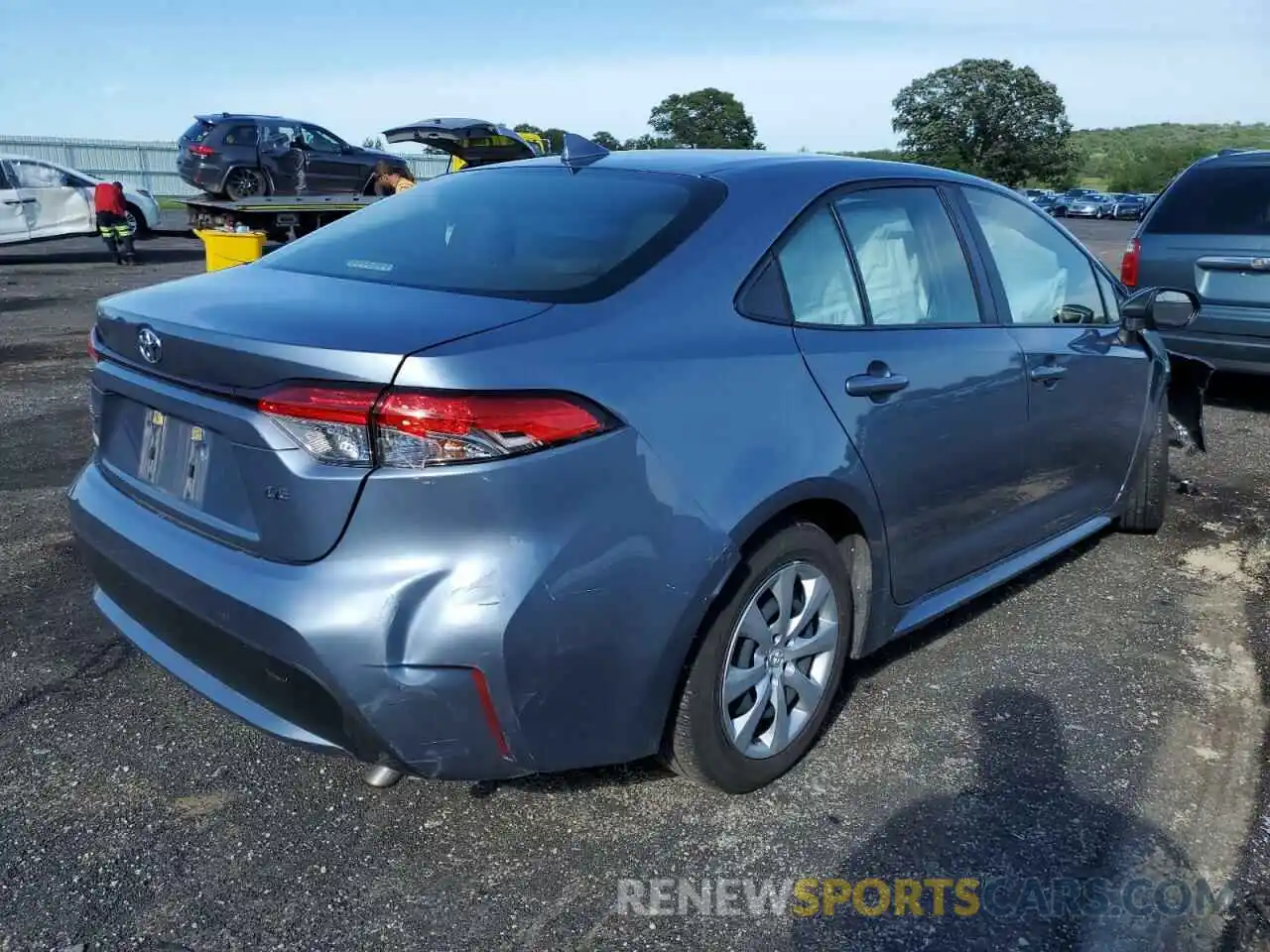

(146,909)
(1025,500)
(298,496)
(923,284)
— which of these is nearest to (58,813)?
(146,909)

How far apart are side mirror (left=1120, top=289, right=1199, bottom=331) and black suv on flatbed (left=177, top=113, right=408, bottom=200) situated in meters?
15.5

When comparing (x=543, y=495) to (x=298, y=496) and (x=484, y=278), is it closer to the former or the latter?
(x=298, y=496)

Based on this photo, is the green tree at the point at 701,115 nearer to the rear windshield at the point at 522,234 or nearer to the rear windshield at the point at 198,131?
the rear windshield at the point at 198,131

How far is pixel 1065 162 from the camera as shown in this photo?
84.8m

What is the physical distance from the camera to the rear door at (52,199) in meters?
17.1

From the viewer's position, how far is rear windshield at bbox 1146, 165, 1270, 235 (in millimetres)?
7020

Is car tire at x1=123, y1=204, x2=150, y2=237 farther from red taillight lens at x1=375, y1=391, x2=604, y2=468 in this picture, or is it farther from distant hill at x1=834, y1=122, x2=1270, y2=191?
distant hill at x1=834, y1=122, x2=1270, y2=191

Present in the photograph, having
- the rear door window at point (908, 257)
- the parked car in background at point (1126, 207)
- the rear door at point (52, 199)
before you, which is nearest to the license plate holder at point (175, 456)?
the rear door window at point (908, 257)

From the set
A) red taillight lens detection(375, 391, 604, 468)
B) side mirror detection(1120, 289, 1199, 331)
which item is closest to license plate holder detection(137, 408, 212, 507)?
red taillight lens detection(375, 391, 604, 468)

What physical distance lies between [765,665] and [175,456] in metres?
1.54

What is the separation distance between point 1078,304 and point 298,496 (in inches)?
126

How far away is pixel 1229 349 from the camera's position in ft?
23.2

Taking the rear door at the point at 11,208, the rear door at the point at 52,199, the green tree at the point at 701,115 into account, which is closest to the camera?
the rear door at the point at 11,208

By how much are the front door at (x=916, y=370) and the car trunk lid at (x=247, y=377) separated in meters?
0.95
